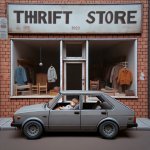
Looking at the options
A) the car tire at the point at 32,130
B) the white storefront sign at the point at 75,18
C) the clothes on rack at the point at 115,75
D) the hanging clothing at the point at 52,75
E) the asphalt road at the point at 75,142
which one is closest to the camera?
the asphalt road at the point at 75,142

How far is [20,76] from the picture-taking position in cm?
1080

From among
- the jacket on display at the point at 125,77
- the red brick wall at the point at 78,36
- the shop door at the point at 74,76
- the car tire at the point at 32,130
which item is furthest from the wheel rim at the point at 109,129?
the jacket on display at the point at 125,77

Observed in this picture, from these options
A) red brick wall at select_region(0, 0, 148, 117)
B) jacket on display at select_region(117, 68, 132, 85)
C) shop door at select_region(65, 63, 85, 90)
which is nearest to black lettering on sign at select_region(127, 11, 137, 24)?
red brick wall at select_region(0, 0, 148, 117)

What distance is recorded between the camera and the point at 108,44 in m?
11.3

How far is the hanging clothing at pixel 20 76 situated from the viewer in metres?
10.7

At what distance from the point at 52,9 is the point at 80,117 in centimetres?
499

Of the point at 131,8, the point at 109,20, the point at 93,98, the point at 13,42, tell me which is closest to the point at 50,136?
the point at 93,98

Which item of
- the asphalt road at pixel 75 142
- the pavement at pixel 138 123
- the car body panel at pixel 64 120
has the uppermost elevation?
the car body panel at pixel 64 120

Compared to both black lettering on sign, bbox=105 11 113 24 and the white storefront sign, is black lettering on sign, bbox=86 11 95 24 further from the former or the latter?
black lettering on sign, bbox=105 11 113 24

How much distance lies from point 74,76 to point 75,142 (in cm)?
438

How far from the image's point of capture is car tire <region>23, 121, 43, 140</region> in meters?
7.17

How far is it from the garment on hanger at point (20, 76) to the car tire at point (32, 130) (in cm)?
383

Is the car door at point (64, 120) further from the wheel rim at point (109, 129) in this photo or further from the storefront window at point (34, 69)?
the storefront window at point (34, 69)

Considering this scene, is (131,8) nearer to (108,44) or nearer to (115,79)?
(108,44)
